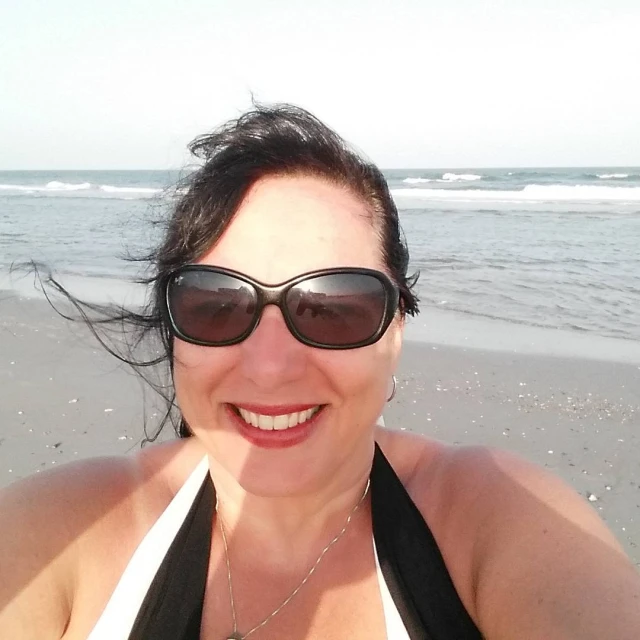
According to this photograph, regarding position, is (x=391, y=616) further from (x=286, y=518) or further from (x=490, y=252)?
(x=490, y=252)

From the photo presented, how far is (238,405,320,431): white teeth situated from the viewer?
60.7 inches

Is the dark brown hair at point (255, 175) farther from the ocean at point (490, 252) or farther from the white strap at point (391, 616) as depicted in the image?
the white strap at point (391, 616)

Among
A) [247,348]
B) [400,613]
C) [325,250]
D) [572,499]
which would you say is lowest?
[400,613]

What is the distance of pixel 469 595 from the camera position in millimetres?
1450

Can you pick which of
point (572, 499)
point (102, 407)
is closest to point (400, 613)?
point (572, 499)

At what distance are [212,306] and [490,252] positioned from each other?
29.6 feet

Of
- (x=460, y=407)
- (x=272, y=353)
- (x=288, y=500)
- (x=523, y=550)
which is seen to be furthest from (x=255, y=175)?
(x=460, y=407)

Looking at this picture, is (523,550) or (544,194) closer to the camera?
(523,550)

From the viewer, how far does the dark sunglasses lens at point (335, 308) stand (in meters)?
1.47

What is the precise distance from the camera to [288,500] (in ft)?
5.36

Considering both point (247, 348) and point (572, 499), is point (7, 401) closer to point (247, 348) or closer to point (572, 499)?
point (247, 348)

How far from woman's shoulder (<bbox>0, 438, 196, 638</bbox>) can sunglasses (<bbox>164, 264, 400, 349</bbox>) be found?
587 millimetres

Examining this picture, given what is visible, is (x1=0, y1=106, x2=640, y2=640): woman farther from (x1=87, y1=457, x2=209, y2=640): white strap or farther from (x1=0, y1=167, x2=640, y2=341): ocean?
(x1=0, y1=167, x2=640, y2=341): ocean

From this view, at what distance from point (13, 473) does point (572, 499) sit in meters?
3.24
